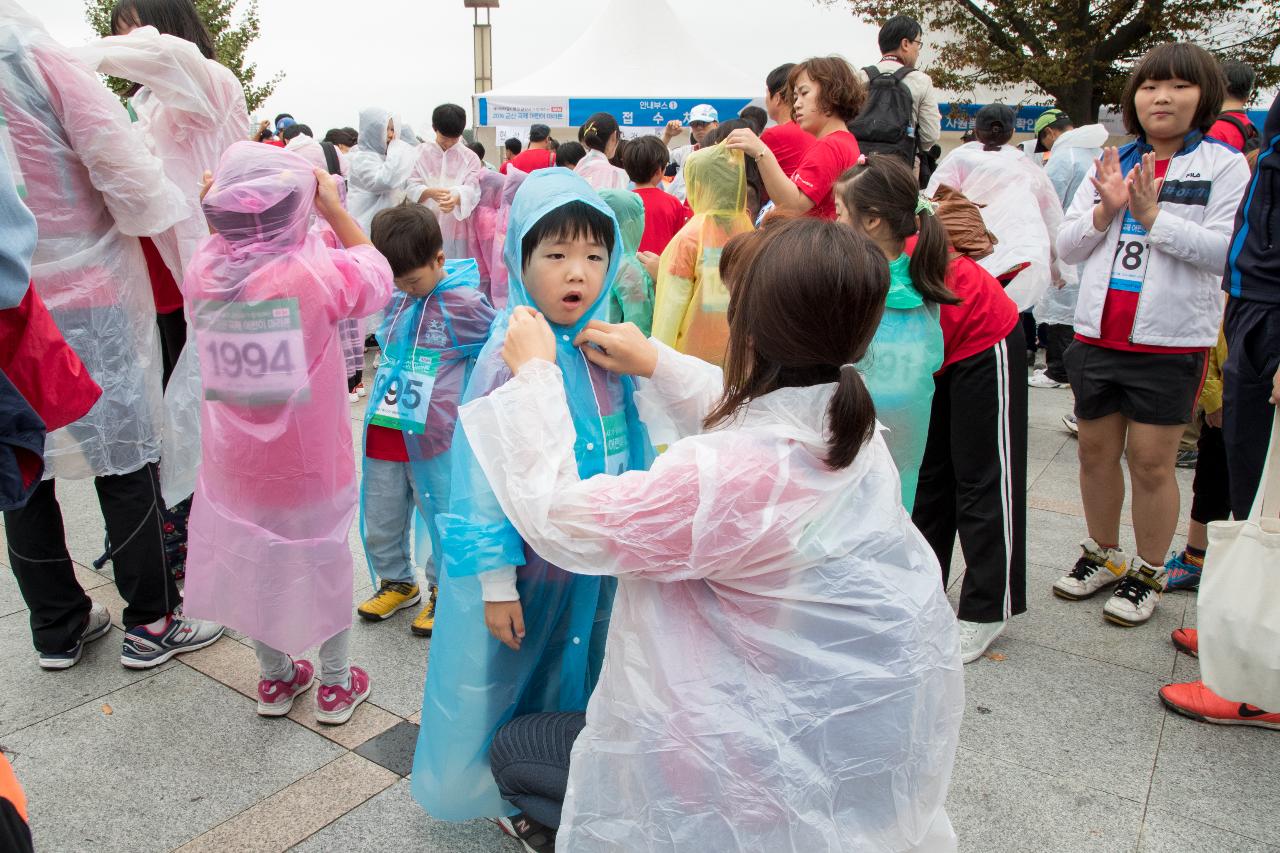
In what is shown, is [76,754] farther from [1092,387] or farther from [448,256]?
[448,256]

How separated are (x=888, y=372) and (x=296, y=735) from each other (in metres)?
1.93

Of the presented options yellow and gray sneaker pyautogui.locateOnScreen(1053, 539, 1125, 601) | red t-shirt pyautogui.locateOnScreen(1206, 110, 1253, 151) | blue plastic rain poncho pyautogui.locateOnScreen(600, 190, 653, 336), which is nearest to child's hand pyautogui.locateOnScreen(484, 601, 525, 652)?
blue plastic rain poncho pyautogui.locateOnScreen(600, 190, 653, 336)

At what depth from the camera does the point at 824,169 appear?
3453 millimetres

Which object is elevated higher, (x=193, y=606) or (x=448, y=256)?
(x=448, y=256)

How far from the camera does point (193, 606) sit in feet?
8.13

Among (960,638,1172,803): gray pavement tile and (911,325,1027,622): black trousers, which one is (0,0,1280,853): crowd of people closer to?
(911,325,1027,622): black trousers

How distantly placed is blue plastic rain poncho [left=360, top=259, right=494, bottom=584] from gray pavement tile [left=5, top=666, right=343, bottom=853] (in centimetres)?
77

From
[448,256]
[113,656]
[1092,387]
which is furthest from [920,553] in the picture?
[448,256]

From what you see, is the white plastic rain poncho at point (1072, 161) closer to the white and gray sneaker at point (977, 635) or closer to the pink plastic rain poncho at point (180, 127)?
the white and gray sneaker at point (977, 635)

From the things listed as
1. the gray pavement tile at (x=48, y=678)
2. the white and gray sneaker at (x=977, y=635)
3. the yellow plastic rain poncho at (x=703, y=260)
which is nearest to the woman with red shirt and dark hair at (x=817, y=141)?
the yellow plastic rain poncho at (x=703, y=260)

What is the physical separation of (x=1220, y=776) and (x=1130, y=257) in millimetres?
1692

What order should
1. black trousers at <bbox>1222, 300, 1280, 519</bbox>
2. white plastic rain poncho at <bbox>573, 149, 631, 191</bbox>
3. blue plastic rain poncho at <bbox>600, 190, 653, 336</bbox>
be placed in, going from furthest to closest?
white plastic rain poncho at <bbox>573, 149, 631, 191</bbox>
blue plastic rain poncho at <bbox>600, 190, 653, 336</bbox>
black trousers at <bbox>1222, 300, 1280, 519</bbox>

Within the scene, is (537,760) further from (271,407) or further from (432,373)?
(432,373)

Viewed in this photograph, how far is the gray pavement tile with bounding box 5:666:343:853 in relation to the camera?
85.5 inches
